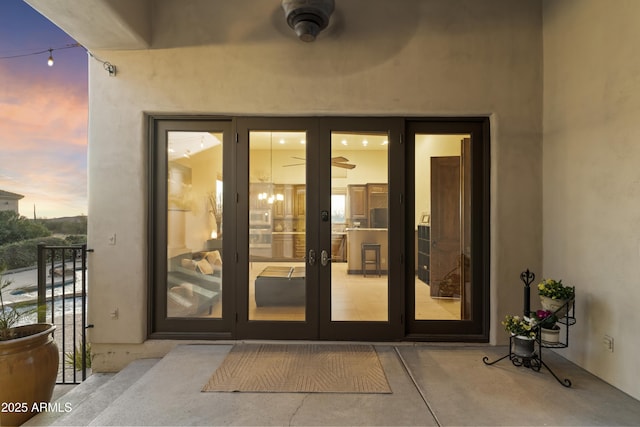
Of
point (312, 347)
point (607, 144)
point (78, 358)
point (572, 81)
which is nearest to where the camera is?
point (607, 144)

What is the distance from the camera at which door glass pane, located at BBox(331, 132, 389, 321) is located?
3.12 m

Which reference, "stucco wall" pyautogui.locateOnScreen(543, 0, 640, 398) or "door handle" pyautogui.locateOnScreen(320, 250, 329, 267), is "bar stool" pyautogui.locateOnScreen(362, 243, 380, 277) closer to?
"door handle" pyautogui.locateOnScreen(320, 250, 329, 267)

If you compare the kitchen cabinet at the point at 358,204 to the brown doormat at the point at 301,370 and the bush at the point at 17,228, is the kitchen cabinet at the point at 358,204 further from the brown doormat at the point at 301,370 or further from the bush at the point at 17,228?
the bush at the point at 17,228

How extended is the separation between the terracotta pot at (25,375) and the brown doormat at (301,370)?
138 centimetres

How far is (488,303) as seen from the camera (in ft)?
10.2

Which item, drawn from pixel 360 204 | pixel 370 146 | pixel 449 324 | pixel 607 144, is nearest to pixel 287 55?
pixel 370 146

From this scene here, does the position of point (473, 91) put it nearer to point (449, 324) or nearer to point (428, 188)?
point (428, 188)

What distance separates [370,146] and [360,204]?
2.05ft

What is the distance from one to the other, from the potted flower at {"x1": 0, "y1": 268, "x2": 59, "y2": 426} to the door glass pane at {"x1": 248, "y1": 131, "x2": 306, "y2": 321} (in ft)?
5.53

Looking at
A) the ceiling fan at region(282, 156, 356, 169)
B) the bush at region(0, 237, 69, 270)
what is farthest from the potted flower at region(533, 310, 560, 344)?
the bush at region(0, 237, 69, 270)

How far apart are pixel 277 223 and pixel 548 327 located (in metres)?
2.55

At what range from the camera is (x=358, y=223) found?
3125mm

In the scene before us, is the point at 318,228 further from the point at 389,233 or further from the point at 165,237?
the point at 165,237

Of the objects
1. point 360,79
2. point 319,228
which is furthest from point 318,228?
point 360,79
